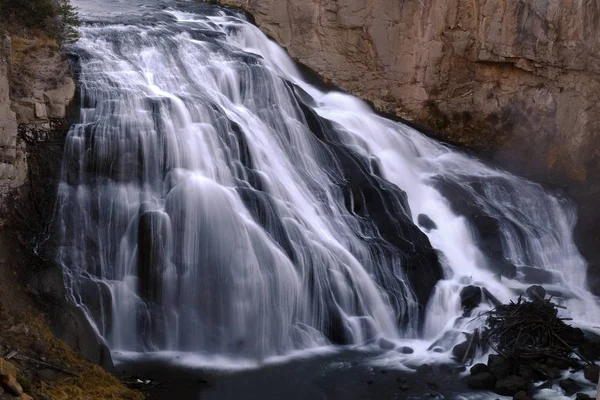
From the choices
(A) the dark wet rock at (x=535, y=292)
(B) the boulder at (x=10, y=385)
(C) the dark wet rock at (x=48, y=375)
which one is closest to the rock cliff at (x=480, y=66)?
(A) the dark wet rock at (x=535, y=292)

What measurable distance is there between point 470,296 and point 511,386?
2.87 m

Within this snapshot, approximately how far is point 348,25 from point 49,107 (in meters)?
8.88

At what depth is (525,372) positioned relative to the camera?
41.0 ft

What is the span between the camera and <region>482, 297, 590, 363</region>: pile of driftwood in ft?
42.7

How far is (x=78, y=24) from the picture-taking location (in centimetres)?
1630

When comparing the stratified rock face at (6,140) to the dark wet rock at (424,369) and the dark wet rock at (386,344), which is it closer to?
the dark wet rock at (386,344)

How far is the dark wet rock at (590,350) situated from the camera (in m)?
13.2

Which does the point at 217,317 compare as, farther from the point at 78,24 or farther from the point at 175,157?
the point at 78,24

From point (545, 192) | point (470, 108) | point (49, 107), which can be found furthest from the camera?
point (470, 108)

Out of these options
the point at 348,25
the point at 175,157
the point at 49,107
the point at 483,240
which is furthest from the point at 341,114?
the point at 49,107

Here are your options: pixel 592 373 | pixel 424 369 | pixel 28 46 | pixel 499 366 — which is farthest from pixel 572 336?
pixel 28 46

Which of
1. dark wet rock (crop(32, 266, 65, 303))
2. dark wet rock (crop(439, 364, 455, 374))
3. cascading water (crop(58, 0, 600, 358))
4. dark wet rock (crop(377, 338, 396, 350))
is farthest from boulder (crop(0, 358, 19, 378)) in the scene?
dark wet rock (crop(439, 364, 455, 374))

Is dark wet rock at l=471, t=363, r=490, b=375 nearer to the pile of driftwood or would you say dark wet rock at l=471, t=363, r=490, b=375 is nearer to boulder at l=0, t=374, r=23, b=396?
the pile of driftwood

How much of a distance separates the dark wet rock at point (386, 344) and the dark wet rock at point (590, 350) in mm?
2995
